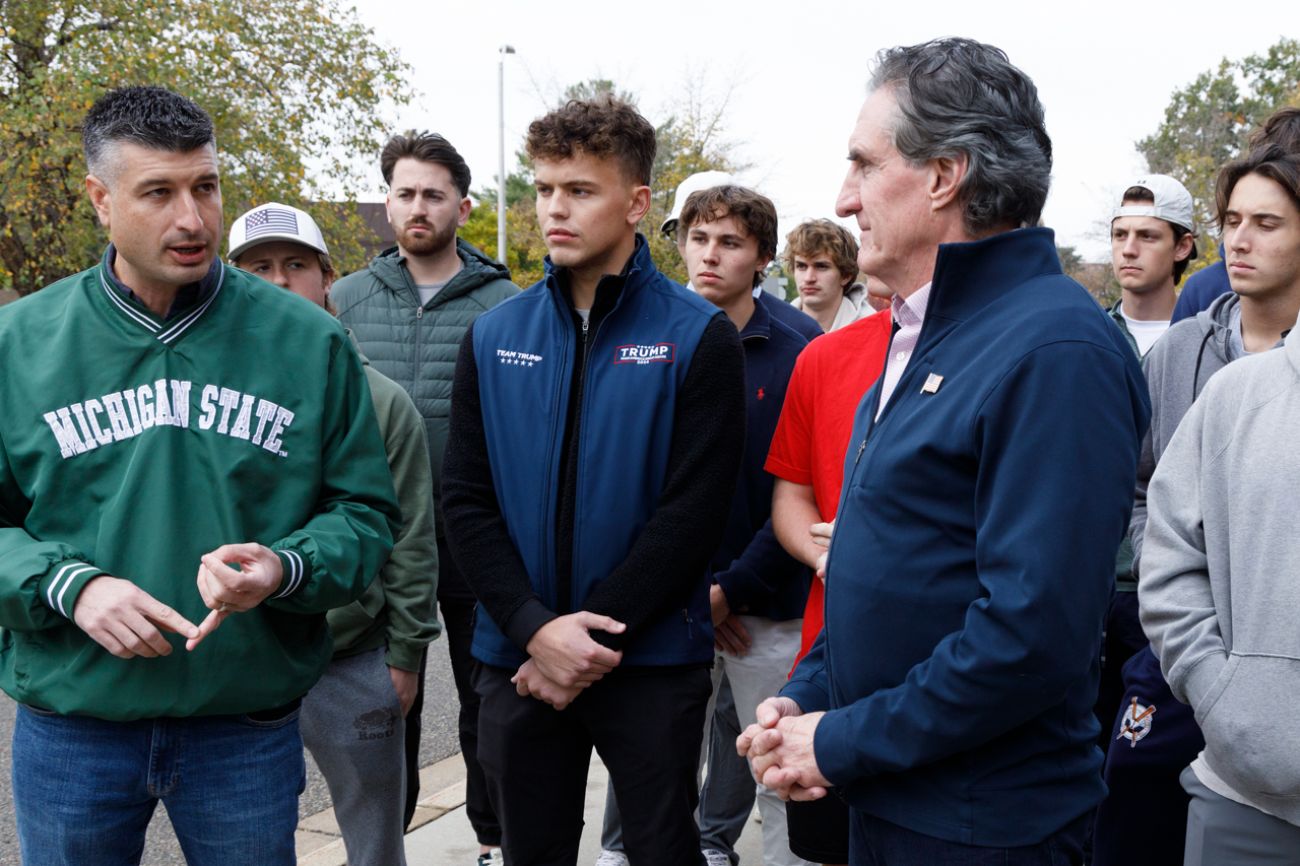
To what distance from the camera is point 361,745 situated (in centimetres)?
333

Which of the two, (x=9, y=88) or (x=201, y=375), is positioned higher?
(x=9, y=88)

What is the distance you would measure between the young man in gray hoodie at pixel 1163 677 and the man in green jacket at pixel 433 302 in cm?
209

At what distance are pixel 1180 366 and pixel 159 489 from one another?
2.71 meters

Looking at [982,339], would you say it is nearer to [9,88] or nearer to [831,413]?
[831,413]

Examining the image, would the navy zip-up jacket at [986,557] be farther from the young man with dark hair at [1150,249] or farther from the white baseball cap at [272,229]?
the young man with dark hair at [1150,249]

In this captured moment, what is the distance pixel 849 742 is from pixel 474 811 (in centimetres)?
256

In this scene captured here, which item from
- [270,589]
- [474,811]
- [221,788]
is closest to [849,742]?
[270,589]

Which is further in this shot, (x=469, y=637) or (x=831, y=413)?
(x=469, y=637)

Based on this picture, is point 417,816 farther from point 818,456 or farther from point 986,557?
point 986,557

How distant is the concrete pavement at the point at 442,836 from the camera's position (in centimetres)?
423

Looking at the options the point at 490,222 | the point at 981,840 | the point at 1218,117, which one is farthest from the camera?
the point at 490,222

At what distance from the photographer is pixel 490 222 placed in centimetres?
4725

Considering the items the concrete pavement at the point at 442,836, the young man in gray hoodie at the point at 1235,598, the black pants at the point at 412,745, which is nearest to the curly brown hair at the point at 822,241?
the concrete pavement at the point at 442,836

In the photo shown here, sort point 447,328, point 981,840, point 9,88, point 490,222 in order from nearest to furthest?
1. point 981,840
2. point 447,328
3. point 9,88
4. point 490,222
